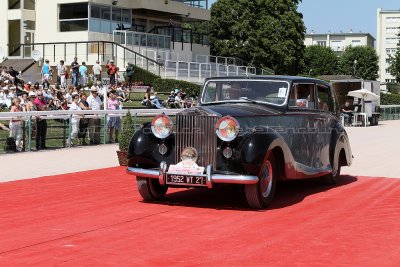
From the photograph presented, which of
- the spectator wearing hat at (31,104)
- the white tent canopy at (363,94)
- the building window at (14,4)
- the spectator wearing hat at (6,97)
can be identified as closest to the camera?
the spectator wearing hat at (31,104)

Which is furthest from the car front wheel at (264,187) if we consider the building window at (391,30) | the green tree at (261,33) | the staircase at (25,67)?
the building window at (391,30)

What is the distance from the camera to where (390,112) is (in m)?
54.9

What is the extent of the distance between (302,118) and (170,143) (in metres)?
2.44

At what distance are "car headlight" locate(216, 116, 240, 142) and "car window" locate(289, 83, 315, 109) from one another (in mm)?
1949

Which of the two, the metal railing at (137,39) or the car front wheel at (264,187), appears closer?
the car front wheel at (264,187)

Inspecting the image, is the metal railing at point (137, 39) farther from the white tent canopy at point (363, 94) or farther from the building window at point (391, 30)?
the building window at point (391, 30)

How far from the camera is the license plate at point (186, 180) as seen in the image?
942 centimetres

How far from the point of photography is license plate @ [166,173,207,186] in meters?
9.42

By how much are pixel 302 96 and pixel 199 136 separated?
8.62 feet

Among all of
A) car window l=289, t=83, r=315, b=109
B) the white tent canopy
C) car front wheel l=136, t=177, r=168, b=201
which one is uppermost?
the white tent canopy

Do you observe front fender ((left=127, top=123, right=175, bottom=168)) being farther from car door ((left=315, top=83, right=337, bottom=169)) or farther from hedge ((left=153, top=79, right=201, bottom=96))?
hedge ((left=153, top=79, right=201, bottom=96))

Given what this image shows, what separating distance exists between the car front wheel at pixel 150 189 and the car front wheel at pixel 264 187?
1.53 metres

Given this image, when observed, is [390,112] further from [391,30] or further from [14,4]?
[391,30]

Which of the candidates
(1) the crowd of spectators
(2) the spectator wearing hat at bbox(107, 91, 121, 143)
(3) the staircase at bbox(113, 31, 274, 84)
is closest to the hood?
(1) the crowd of spectators
